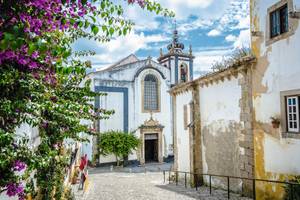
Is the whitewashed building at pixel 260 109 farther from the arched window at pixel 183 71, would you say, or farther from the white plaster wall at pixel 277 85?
the arched window at pixel 183 71

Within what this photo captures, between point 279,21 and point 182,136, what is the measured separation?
9728 millimetres

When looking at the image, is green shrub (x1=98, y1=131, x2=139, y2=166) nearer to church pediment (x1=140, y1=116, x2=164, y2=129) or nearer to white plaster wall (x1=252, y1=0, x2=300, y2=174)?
church pediment (x1=140, y1=116, x2=164, y2=129)

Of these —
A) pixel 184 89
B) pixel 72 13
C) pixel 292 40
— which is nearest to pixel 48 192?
pixel 72 13

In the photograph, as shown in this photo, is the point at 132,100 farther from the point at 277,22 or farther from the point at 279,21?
the point at 279,21

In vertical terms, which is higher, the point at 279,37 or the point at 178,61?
the point at 178,61

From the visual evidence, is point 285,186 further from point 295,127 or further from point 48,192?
point 48,192

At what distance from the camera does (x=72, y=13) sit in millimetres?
3426

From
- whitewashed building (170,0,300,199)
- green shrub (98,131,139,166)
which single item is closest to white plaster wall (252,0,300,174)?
whitewashed building (170,0,300,199)

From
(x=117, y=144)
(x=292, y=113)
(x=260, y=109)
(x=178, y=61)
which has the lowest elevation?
(x=117, y=144)

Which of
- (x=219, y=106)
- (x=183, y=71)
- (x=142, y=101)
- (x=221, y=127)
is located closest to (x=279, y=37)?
(x=219, y=106)

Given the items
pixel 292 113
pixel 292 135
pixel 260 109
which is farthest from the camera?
pixel 260 109

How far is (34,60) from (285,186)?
7.86 meters

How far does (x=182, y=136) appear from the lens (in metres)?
17.7

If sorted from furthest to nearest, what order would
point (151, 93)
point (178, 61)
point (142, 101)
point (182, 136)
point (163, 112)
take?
1. point (178, 61)
2. point (163, 112)
3. point (151, 93)
4. point (142, 101)
5. point (182, 136)
